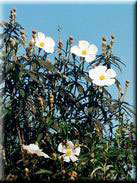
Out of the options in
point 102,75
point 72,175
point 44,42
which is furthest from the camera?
point 44,42

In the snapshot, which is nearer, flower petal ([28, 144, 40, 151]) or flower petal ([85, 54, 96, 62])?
flower petal ([28, 144, 40, 151])

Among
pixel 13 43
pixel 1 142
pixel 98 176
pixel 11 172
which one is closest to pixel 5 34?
pixel 13 43

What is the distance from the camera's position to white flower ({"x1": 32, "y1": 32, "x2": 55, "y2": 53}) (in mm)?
2828

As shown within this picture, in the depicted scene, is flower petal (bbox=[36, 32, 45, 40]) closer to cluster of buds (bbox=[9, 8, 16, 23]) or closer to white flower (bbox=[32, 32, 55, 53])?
white flower (bbox=[32, 32, 55, 53])

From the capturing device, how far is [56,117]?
273 centimetres

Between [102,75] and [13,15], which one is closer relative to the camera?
[102,75]

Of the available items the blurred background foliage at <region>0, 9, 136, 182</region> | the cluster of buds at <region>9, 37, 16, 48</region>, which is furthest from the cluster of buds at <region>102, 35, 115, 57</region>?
the cluster of buds at <region>9, 37, 16, 48</region>

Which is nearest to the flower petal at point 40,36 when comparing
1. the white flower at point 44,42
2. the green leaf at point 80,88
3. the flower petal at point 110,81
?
the white flower at point 44,42

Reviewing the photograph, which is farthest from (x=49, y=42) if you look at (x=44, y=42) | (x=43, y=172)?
(x=43, y=172)

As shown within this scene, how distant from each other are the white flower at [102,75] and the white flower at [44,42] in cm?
32

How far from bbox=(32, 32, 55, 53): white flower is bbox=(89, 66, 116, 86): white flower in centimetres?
32

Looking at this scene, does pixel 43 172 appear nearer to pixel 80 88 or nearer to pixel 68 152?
pixel 68 152

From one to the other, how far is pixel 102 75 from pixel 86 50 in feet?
0.76

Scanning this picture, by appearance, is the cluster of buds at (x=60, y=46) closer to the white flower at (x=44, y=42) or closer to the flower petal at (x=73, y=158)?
the white flower at (x=44, y=42)
